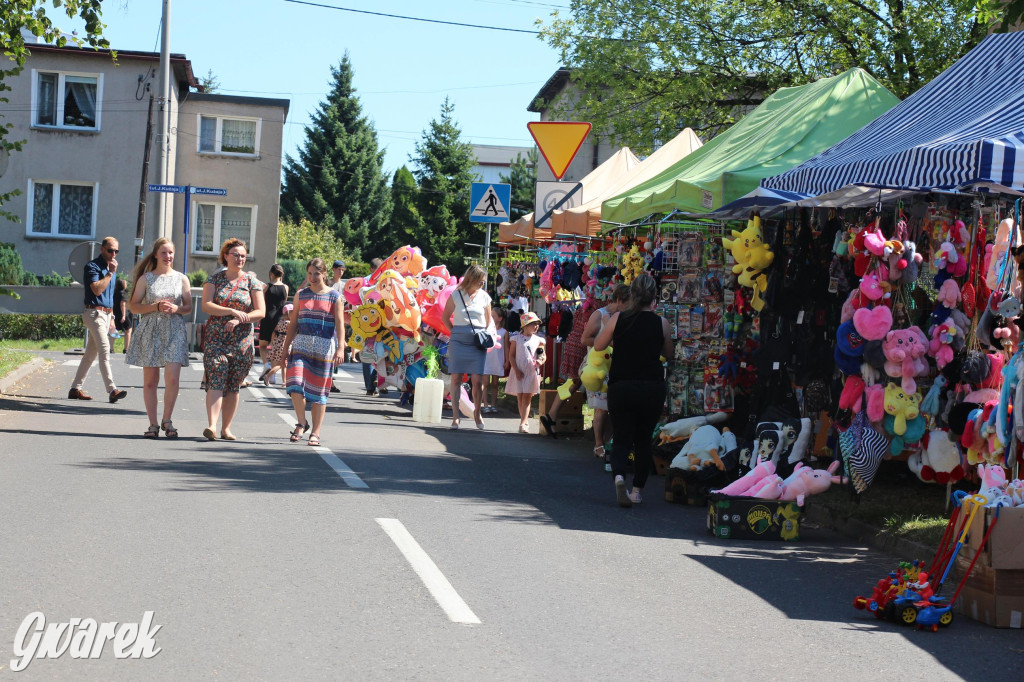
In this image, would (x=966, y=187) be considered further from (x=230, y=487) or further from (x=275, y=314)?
(x=275, y=314)

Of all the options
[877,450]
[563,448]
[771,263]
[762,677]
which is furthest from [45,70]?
[762,677]

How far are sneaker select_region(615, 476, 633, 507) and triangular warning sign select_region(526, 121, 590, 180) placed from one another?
6.85 m

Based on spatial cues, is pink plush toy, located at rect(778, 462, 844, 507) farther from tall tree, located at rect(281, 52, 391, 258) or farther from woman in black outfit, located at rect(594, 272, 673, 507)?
tall tree, located at rect(281, 52, 391, 258)

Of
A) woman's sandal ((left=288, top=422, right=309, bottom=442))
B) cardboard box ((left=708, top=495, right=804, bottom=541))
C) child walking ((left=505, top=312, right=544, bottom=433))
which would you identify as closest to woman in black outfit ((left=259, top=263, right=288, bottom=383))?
child walking ((left=505, top=312, right=544, bottom=433))

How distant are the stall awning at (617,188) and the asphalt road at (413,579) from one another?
533 cm

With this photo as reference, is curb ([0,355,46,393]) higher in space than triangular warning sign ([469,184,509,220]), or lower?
lower

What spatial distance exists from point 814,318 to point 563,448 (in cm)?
403

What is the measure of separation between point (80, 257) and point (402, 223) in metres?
47.8

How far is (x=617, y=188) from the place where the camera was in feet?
58.4

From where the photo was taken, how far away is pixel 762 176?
38.4 ft

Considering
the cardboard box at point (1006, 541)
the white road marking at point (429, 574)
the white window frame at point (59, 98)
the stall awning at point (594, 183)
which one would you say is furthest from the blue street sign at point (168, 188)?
the cardboard box at point (1006, 541)

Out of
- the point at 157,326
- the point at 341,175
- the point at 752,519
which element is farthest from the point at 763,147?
the point at 341,175

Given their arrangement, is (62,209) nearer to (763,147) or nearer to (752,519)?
(763,147)

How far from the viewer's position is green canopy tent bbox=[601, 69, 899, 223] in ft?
38.4
